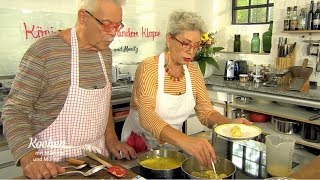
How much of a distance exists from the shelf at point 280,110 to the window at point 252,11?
3.89ft

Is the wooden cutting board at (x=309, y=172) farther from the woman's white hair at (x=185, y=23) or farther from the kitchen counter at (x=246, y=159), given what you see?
the woman's white hair at (x=185, y=23)

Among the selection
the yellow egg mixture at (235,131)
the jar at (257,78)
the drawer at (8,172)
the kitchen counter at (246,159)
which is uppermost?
the jar at (257,78)

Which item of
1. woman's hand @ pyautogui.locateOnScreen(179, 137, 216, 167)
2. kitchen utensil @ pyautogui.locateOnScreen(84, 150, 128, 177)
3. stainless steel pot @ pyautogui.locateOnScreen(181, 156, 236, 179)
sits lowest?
stainless steel pot @ pyautogui.locateOnScreen(181, 156, 236, 179)

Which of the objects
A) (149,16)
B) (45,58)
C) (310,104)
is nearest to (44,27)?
(149,16)

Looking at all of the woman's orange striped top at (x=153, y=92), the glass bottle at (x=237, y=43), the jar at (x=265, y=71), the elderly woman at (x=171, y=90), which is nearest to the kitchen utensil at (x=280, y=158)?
the elderly woman at (x=171, y=90)

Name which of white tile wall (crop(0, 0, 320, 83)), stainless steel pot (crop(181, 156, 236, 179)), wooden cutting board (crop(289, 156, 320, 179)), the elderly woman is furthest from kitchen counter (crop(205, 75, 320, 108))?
stainless steel pot (crop(181, 156, 236, 179))

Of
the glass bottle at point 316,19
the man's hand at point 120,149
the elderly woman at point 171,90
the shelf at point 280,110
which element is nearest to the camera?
the man's hand at point 120,149

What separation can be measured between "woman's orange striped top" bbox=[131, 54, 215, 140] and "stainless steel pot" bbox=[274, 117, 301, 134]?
59.9 inches

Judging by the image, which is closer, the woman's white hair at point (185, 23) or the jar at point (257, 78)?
the woman's white hair at point (185, 23)

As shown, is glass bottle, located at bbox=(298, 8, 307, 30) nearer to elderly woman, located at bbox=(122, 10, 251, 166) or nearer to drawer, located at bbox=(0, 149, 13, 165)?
elderly woman, located at bbox=(122, 10, 251, 166)

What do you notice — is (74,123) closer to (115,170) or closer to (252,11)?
(115,170)

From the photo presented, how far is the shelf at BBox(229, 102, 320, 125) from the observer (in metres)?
2.79

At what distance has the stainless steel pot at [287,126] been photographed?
9.34ft

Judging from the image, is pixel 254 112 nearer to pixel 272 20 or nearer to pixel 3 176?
pixel 272 20
